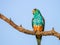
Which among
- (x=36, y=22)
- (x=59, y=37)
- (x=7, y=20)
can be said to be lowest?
(x=59, y=37)

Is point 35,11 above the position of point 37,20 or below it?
above

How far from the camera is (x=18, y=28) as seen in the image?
430cm

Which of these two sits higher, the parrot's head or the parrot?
the parrot's head

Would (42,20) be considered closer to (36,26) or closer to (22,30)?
(36,26)

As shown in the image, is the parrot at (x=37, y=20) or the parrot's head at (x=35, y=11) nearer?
the parrot at (x=37, y=20)

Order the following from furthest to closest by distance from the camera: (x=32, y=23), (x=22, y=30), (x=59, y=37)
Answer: (x=32, y=23) → (x=22, y=30) → (x=59, y=37)

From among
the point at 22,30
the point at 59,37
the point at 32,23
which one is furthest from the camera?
the point at 32,23

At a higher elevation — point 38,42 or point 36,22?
point 36,22

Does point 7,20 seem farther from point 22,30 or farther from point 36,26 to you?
point 36,26

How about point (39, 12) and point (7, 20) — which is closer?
point (7, 20)

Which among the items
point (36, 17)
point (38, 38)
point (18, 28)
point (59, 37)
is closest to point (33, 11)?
point (36, 17)

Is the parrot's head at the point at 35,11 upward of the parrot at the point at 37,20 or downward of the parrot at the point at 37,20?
upward

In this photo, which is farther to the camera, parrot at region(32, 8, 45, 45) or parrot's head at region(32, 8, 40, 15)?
parrot's head at region(32, 8, 40, 15)

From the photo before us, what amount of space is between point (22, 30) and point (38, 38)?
1.72 metres
